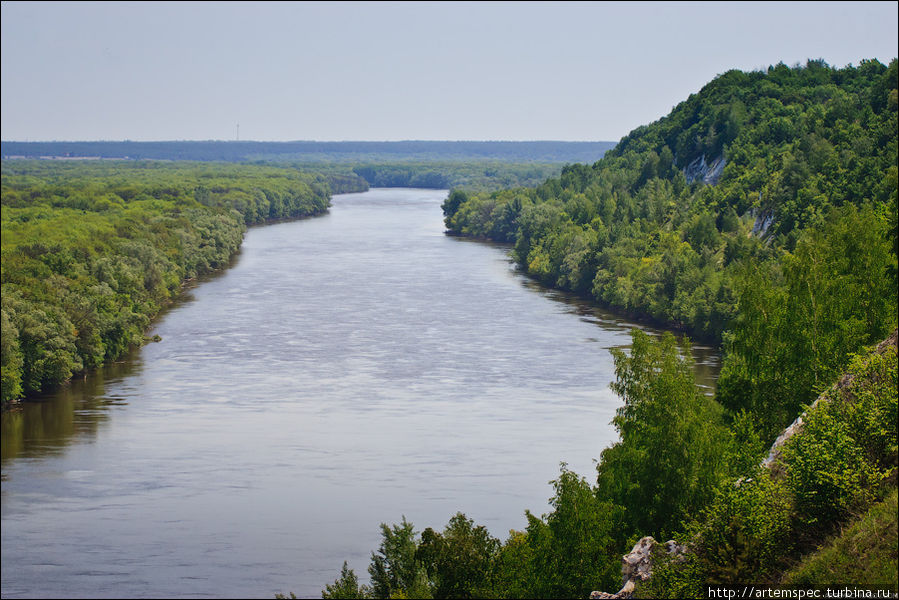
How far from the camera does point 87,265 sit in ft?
222

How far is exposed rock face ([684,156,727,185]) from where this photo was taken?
319 feet

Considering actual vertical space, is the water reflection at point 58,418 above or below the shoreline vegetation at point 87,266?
below

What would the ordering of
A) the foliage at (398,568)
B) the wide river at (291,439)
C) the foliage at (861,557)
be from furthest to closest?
1. the wide river at (291,439)
2. the foliage at (398,568)
3. the foliage at (861,557)

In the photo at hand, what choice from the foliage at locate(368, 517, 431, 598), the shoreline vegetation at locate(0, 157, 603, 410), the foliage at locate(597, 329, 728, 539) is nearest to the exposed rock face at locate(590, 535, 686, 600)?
the foliage at locate(597, 329, 728, 539)

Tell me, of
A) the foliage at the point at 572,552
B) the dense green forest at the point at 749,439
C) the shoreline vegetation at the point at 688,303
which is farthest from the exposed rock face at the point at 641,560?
the foliage at the point at 572,552

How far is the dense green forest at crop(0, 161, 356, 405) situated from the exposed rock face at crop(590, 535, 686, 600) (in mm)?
35119

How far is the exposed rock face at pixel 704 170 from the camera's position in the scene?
97125 mm

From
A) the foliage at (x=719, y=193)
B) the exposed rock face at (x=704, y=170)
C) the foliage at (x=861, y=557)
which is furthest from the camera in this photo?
the exposed rock face at (x=704, y=170)

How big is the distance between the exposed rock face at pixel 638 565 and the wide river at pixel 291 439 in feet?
39.1

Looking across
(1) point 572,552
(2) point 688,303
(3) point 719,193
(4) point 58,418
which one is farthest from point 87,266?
(1) point 572,552

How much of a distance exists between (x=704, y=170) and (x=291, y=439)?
64.8 m

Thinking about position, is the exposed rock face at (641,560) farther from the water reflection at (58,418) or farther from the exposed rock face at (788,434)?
the water reflection at (58,418)

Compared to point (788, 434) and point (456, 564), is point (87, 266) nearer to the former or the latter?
point (456, 564)

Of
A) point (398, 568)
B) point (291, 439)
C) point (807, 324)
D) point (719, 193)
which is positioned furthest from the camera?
point (719, 193)
